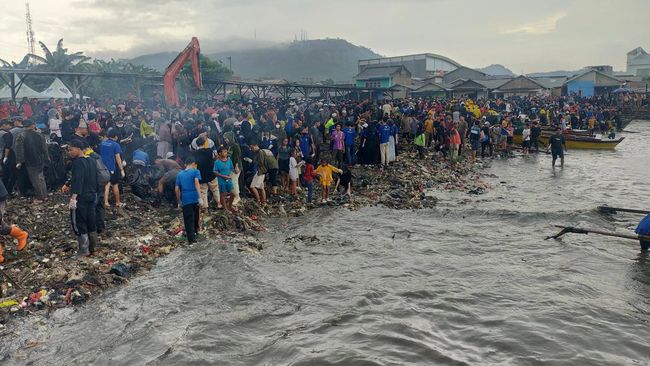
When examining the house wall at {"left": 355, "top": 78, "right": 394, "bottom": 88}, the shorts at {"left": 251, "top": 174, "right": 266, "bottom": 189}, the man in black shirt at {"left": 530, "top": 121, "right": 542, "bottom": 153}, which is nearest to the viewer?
the shorts at {"left": 251, "top": 174, "right": 266, "bottom": 189}

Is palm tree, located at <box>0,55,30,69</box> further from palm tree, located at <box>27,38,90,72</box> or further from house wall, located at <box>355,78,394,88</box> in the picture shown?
house wall, located at <box>355,78,394,88</box>

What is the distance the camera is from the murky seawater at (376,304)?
17.9ft

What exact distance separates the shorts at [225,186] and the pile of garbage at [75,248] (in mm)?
531

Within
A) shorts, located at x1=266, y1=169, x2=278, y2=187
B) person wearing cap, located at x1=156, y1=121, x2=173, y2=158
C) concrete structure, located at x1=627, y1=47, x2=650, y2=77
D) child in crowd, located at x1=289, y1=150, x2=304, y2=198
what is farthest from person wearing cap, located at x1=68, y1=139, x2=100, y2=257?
concrete structure, located at x1=627, y1=47, x2=650, y2=77

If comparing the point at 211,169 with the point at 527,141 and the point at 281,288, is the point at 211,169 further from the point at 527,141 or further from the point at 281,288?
the point at 527,141

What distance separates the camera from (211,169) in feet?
33.2

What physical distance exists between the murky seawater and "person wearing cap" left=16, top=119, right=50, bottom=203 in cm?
434

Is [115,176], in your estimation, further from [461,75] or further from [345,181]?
[461,75]

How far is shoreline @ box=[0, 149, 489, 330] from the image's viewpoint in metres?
6.64

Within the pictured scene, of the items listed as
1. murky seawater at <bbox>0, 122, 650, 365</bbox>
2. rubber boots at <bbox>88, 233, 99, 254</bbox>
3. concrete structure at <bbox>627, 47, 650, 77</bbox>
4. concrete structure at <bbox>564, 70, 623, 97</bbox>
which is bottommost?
murky seawater at <bbox>0, 122, 650, 365</bbox>

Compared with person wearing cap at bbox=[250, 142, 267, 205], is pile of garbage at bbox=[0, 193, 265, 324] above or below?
below

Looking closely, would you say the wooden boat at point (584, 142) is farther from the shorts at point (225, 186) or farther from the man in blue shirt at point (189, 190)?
the man in blue shirt at point (189, 190)

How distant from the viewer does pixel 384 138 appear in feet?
54.7

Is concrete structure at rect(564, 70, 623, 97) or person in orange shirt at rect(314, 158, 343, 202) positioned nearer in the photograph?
person in orange shirt at rect(314, 158, 343, 202)
